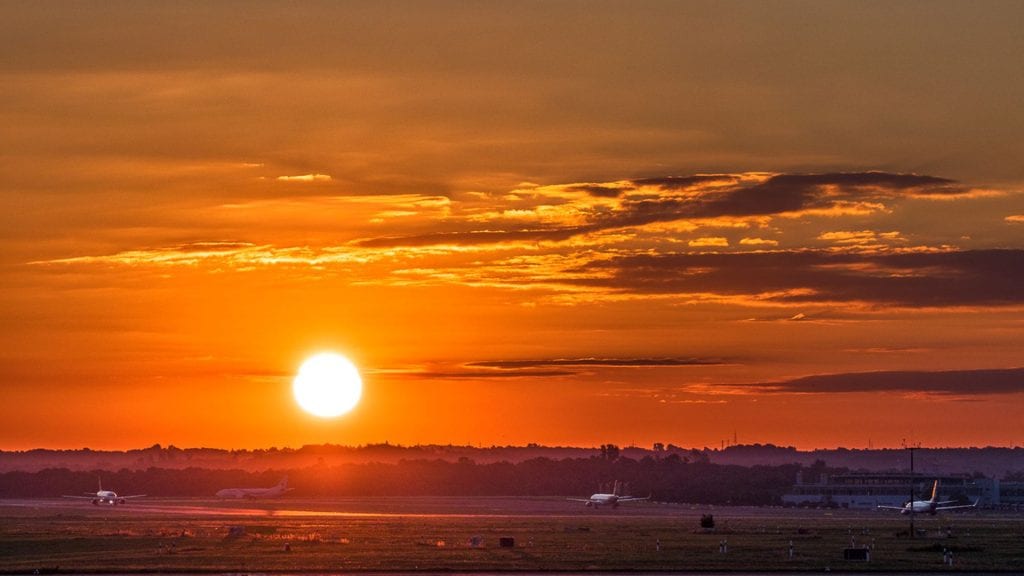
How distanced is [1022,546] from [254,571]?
76060 mm

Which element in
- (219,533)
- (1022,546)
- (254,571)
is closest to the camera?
(254,571)

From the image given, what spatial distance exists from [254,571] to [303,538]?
44676 mm

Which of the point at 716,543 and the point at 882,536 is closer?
the point at 716,543

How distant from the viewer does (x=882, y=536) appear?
546 ft

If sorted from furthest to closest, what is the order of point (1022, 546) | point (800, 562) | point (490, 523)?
point (490, 523) → point (1022, 546) → point (800, 562)

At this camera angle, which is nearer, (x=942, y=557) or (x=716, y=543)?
(x=942, y=557)

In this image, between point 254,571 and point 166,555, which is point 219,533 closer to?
point 166,555

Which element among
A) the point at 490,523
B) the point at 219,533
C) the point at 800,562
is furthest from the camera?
the point at 490,523

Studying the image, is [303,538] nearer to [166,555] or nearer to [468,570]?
[166,555]

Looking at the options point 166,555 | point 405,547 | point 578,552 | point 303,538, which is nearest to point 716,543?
point 578,552

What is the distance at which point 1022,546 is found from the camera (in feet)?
469

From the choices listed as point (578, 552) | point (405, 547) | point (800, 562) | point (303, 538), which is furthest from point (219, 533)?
point (800, 562)

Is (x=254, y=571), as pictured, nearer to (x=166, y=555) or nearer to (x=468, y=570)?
(x=468, y=570)

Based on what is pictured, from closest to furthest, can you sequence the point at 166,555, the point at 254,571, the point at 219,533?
the point at 254,571, the point at 166,555, the point at 219,533
